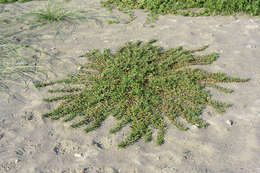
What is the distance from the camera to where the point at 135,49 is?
16.2 ft

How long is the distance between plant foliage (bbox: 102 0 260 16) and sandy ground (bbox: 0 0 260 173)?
84cm

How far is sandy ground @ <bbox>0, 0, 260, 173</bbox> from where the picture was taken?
124 inches

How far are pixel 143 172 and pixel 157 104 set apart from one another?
1107mm

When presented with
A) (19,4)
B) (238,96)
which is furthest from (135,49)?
(19,4)

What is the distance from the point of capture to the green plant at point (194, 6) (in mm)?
6129

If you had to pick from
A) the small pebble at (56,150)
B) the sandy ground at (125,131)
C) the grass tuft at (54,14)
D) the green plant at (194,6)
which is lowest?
the small pebble at (56,150)

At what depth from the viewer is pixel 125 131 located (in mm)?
3574

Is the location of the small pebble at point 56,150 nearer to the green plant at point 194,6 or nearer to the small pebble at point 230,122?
the small pebble at point 230,122

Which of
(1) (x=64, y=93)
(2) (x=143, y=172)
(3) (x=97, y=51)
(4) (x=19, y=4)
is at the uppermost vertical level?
(4) (x=19, y=4)

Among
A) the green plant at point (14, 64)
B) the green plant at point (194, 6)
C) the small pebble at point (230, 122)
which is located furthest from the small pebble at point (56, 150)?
the green plant at point (194, 6)

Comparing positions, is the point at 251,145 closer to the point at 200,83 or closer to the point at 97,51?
the point at 200,83

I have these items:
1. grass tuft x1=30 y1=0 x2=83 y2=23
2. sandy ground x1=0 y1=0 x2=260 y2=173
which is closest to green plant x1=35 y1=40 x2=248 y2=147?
sandy ground x1=0 y1=0 x2=260 y2=173

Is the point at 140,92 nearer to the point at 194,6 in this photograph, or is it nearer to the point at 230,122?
the point at 230,122

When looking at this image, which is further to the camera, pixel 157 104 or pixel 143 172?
pixel 157 104
